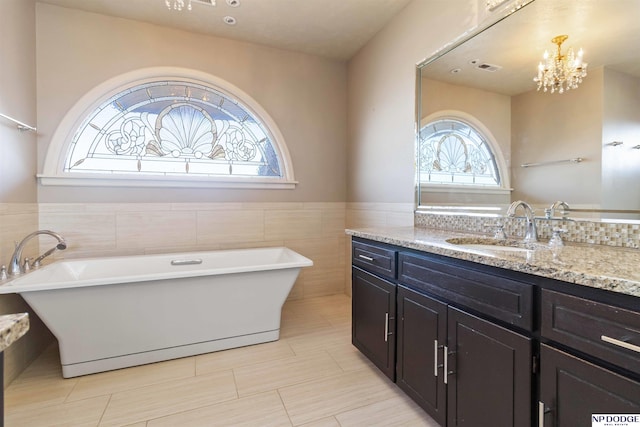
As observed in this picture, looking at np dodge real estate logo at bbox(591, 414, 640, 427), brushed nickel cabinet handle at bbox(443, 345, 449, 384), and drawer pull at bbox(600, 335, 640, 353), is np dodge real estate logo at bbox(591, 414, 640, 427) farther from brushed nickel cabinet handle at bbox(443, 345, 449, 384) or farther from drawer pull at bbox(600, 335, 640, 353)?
brushed nickel cabinet handle at bbox(443, 345, 449, 384)

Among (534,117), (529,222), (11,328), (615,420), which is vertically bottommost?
(615,420)

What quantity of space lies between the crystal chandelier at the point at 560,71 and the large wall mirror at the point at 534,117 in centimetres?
2

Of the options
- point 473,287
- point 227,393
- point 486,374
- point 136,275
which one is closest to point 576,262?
point 473,287

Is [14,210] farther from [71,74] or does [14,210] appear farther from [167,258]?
[71,74]

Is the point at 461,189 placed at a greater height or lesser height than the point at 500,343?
greater

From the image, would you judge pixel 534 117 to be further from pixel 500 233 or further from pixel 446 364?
pixel 446 364

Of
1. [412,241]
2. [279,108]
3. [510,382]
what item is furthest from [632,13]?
[279,108]

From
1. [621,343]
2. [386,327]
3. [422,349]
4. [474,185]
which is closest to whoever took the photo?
[621,343]

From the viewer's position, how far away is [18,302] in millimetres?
1950

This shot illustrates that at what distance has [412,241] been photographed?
4.89ft

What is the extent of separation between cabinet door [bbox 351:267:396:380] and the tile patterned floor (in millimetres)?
174

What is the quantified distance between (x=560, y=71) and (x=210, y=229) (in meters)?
2.89

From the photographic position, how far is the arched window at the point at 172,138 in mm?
2555

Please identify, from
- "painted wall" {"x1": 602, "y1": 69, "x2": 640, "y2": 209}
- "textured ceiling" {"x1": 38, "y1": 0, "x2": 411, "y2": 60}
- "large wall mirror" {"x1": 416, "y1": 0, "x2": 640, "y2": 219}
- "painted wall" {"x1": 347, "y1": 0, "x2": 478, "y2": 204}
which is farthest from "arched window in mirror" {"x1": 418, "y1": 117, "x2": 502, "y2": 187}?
"textured ceiling" {"x1": 38, "y1": 0, "x2": 411, "y2": 60}
